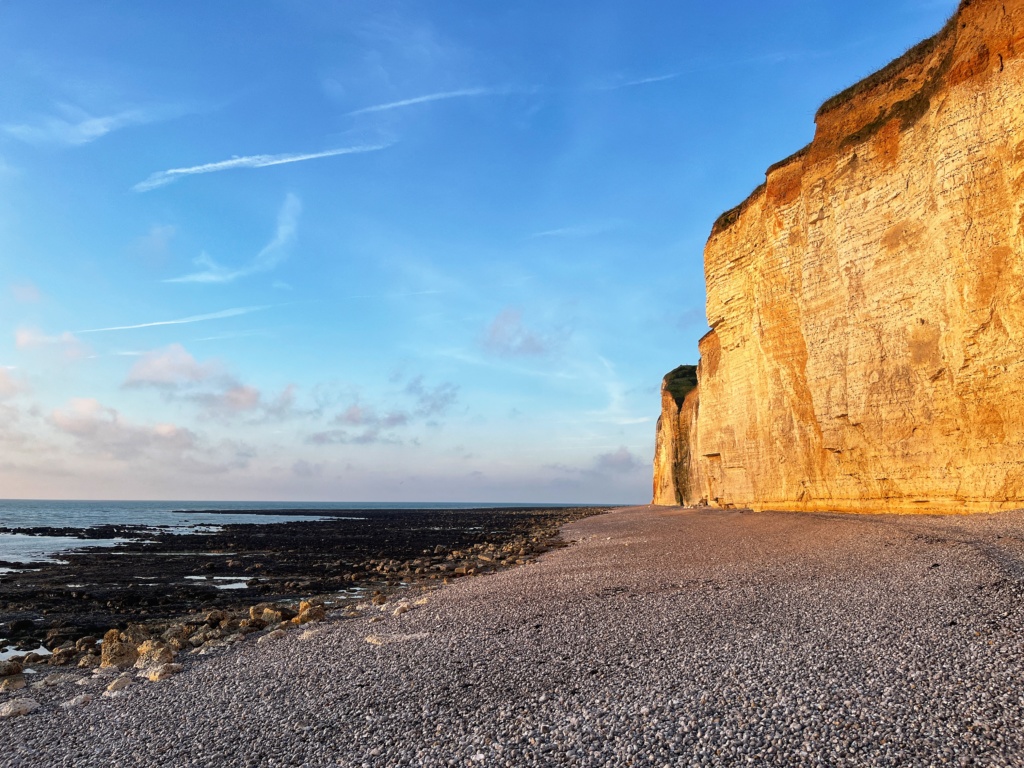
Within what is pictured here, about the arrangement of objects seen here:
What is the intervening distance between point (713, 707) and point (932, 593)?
17.3 ft

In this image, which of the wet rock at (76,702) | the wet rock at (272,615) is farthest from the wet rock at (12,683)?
the wet rock at (272,615)

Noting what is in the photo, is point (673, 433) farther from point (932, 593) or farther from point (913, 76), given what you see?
point (932, 593)

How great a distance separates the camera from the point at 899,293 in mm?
18109

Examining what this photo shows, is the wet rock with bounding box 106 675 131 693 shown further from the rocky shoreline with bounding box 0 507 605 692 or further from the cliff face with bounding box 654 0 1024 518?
the cliff face with bounding box 654 0 1024 518

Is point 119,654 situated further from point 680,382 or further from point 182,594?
point 680,382

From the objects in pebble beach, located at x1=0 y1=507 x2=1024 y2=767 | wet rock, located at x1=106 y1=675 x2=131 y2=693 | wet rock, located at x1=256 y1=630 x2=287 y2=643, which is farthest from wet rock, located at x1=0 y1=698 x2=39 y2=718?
wet rock, located at x1=256 y1=630 x2=287 y2=643

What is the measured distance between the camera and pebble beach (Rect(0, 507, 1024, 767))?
4.73 m

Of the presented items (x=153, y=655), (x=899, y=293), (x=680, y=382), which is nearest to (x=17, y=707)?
(x=153, y=655)

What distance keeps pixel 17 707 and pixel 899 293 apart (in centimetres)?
2186

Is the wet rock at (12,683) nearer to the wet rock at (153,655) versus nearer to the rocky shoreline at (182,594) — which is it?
the rocky shoreline at (182,594)

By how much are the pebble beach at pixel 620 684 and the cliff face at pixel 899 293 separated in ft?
20.4

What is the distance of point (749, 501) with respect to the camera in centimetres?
2988

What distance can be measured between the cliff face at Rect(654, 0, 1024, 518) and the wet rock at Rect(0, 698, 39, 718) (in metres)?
20.0

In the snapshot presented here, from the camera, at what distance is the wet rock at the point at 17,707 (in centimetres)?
734
